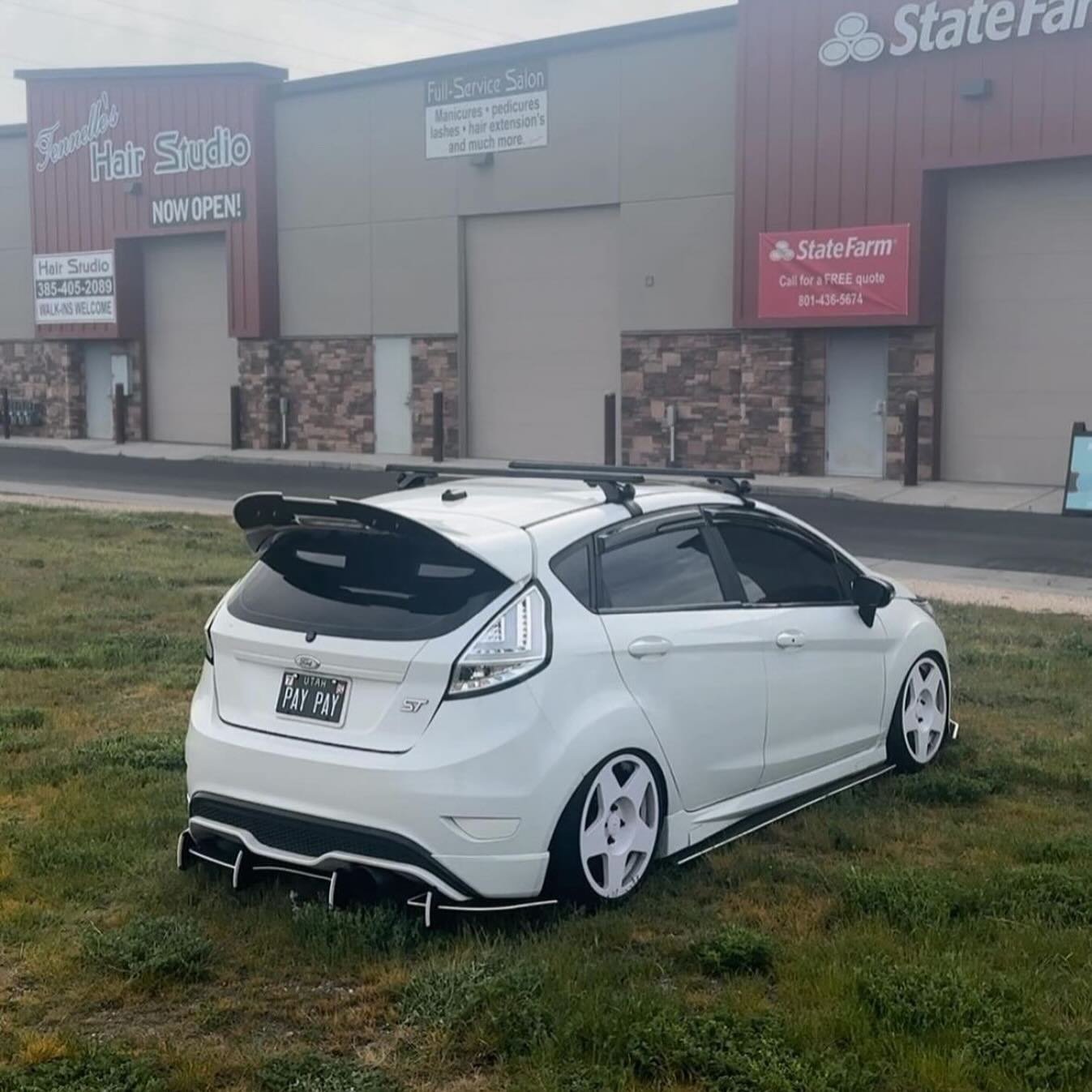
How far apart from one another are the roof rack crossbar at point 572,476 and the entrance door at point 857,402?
1658 centimetres

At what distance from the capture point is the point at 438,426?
2688cm

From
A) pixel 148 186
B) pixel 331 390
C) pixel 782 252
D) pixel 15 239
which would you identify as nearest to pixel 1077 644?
pixel 782 252

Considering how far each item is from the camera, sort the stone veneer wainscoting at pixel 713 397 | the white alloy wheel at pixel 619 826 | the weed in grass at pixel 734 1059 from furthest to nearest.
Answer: the stone veneer wainscoting at pixel 713 397, the white alloy wheel at pixel 619 826, the weed in grass at pixel 734 1059

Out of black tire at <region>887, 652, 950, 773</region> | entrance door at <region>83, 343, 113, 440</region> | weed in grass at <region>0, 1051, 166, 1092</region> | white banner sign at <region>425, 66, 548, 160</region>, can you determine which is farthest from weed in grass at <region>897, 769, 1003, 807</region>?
entrance door at <region>83, 343, 113, 440</region>

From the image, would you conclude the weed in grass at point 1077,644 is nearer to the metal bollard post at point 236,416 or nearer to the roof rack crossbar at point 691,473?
the roof rack crossbar at point 691,473

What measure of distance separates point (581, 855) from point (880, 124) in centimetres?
1872

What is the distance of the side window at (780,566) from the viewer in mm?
6348

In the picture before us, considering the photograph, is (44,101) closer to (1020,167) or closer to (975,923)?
(1020,167)

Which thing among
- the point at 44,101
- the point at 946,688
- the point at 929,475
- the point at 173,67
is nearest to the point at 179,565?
the point at 946,688

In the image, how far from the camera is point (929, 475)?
73.5 ft

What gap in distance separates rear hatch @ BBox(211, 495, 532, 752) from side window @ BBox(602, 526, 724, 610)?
44cm

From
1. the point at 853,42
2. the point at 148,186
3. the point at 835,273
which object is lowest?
the point at 835,273

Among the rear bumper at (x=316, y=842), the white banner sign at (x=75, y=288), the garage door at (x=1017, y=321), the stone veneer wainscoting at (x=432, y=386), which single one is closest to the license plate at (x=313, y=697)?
the rear bumper at (x=316, y=842)

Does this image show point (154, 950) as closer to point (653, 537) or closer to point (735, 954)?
point (735, 954)
